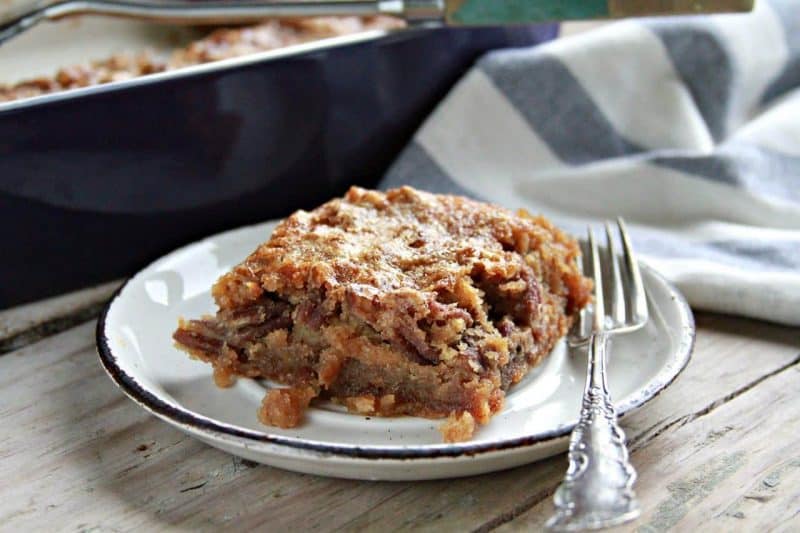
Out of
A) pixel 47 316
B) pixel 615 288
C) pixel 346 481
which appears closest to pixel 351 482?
pixel 346 481

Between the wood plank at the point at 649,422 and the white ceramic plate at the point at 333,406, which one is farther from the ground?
the white ceramic plate at the point at 333,406

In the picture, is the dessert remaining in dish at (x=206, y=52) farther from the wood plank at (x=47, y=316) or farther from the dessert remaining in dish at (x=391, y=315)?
the dessert remaining in dish at (x=391, y=315)

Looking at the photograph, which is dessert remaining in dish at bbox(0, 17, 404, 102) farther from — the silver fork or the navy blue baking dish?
the silver fork

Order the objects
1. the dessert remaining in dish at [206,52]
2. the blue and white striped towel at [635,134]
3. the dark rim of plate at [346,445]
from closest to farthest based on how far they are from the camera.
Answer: the dark rim of plate at [346,445] → the dessert remaining in dish at [206,52] → the blue and white striped towel at [635,134]

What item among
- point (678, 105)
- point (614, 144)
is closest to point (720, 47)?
point (678, 105)

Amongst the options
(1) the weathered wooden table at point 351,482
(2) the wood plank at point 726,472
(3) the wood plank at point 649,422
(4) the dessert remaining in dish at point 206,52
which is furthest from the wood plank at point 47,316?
(2) the wood plank at point 726,472

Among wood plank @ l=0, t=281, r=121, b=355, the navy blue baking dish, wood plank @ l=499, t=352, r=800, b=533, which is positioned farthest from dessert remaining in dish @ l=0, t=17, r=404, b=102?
wood plank @ l=499, t=352, r=800, b=533
